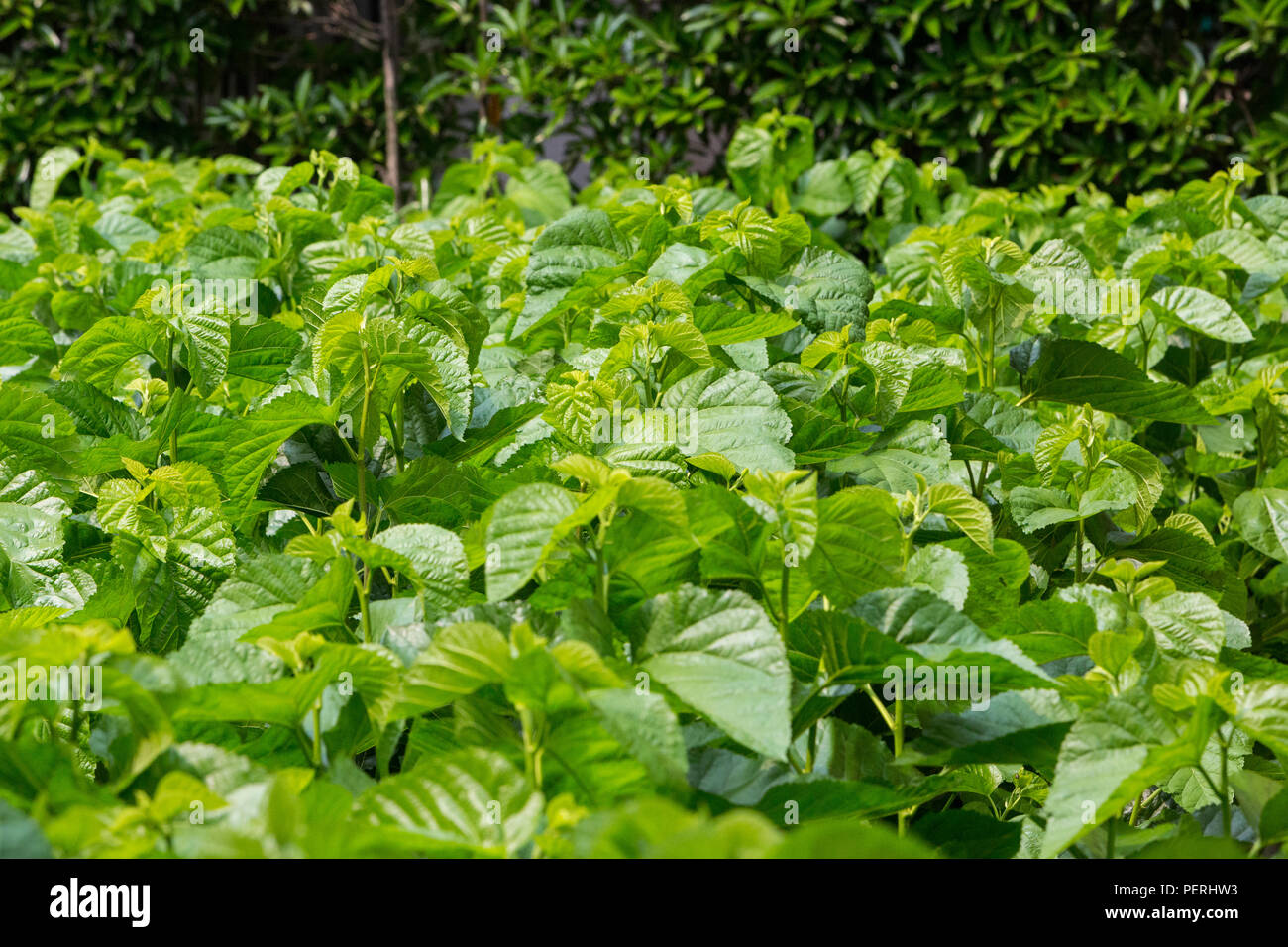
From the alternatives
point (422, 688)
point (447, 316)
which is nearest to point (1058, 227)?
point (447, 316)

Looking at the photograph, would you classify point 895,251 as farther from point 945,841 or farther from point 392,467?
point 945,841

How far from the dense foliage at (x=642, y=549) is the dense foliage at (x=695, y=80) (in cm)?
357

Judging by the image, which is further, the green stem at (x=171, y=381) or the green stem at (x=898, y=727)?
the green stem at (x=171, y=381)

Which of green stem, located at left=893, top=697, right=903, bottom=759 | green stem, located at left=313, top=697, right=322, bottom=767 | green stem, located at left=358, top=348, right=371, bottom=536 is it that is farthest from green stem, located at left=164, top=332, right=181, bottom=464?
green stem, located at left=893, top=697, right=903, bottom=759

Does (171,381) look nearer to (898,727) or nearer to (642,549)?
(642,549)

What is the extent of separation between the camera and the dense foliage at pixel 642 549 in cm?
77

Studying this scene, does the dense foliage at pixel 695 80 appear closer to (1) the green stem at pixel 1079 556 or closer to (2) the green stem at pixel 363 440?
(1) the green stem at pixel 1079 556

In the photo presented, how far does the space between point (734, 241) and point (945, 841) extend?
92 centimetres

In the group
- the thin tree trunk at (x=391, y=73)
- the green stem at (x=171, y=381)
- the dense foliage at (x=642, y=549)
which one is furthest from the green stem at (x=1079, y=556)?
the thin tree trunk at (x=391, y=73)

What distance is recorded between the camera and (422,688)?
0.80 m

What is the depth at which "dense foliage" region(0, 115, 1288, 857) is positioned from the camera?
0.77 meters

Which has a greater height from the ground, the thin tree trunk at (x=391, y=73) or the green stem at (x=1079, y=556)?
the thin tree trunk at (x=391, y=73)
